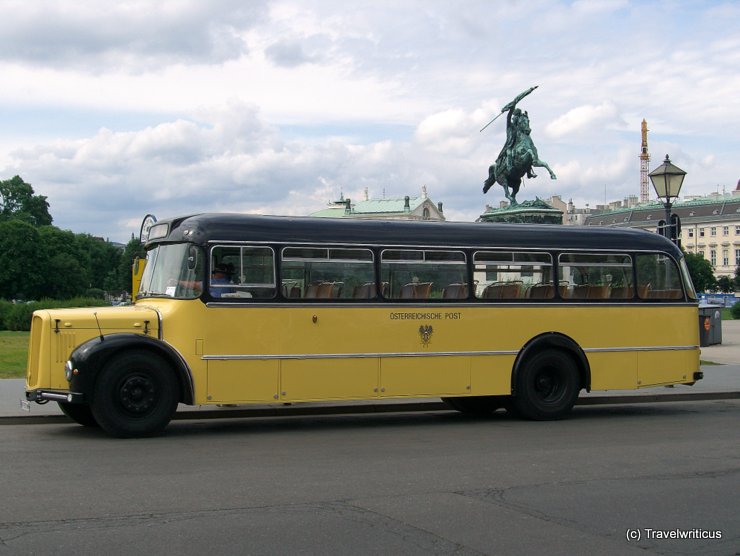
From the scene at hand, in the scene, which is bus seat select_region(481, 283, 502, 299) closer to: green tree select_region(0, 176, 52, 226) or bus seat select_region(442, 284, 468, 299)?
bus seat select_region(442, 284, 468, 299)

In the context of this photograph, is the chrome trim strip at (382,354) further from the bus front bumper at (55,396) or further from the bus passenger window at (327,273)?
the bus front bumper at (55,396)

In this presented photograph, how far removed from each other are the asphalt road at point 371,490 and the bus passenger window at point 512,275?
6.83ft

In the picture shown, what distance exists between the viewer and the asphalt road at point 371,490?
7.18m

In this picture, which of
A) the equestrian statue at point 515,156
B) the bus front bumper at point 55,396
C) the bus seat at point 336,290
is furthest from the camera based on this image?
the equestrian statue at point 515,156

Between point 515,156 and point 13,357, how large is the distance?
102 ft

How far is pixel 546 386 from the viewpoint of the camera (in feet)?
49.6

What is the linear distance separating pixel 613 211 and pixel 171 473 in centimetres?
18366

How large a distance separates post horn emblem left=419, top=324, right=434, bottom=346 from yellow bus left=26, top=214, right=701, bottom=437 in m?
0.02

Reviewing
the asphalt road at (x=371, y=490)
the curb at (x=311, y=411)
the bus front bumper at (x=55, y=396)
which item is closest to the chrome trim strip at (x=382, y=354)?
the asphalt road at (x=371, y=490)

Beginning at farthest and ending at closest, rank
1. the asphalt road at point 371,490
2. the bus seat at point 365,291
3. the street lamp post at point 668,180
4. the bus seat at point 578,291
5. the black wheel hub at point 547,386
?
the street lamp post at point 668,180 < the bus seat at point 578,291 < the black wheel hub at point 547,386 < the bus seat at point 365,291 < the asphalt road at point 371,490

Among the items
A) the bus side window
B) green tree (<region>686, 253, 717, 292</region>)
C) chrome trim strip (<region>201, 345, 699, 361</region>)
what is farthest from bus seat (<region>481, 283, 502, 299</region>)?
green tree (<region>686, 253, 717, 292</region>)

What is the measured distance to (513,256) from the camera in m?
15.0

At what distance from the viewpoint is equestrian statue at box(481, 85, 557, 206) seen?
162 ft

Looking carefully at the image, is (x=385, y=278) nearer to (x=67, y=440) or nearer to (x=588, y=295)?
(x=588, y=295)
